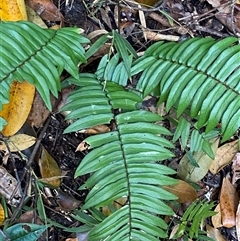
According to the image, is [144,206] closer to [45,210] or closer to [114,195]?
[114,195]

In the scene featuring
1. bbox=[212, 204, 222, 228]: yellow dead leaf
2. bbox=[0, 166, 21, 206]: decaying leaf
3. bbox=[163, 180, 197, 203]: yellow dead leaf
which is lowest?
bbox=[212, 204, 222, 228]: yellow dead leaf

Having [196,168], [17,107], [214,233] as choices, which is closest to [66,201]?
[17,107]

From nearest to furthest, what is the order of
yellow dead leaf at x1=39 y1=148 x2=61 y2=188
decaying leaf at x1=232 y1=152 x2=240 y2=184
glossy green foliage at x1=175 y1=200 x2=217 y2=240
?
glossy green foliage at x1=175 y1=200 x2=217 y2=240, yellow dead leaf at x1=39 y1=148 x2=61 y2=188, decaying leaf at x1=232 y1=152 x2=240 y2=184

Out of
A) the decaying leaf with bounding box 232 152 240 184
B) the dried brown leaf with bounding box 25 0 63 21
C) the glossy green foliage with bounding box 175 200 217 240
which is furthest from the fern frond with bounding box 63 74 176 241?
the decaying leaf with bounding box 232 152 240 184

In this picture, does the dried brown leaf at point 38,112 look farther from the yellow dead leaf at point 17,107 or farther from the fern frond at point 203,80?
the fern frond at point 203,80

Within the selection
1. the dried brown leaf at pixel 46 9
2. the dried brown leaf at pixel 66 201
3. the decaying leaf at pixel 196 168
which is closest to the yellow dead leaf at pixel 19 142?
the dried brown leaf at pixel 66 201

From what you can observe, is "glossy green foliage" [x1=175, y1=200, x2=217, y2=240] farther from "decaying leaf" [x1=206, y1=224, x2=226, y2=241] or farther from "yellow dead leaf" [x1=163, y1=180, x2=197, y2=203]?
"decaying leaf" [x1=206, y1=224, x2=226, y2=241]

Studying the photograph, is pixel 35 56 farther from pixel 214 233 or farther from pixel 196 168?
pixel 214 233
